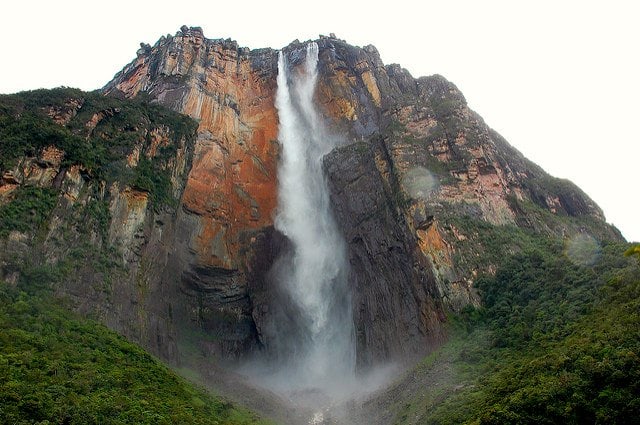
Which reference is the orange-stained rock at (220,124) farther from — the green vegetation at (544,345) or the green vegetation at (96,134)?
the green vegetation at (544,345)

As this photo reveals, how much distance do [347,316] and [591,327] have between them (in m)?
21.9

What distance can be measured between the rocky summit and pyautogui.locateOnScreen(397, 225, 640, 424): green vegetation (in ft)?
7.29

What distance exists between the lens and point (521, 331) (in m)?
26.2

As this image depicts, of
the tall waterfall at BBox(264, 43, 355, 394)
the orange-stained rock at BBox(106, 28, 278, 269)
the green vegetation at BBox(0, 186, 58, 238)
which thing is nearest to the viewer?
the green vegetation at BBox(0, 186, 58, 238)

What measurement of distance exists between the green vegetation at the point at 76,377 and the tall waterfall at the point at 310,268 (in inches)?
529

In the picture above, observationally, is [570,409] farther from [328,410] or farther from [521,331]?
[328,410]

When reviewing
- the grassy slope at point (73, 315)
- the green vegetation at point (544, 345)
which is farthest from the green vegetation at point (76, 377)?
the green vegetation at point (544, 345)

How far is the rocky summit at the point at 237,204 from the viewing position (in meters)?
30.9

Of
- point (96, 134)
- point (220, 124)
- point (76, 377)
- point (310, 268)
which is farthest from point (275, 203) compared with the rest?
point (76, 377)

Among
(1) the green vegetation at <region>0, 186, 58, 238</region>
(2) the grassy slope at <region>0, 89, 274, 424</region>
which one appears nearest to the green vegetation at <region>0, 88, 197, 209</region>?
(2) the grassy slope at <region>0, 89, 274, 424</region>

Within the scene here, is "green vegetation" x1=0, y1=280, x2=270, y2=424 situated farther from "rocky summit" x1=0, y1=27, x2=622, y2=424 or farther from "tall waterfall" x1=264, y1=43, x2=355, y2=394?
"tall waterfall" x1=264, y1=43, x2=355, y2=394

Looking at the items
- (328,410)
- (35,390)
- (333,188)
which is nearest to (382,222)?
(333,188)

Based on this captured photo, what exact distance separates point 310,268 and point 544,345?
2350 cm

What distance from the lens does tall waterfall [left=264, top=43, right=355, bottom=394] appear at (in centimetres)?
3934
